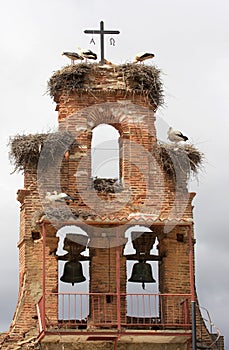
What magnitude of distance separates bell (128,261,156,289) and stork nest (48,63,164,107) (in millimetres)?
2984

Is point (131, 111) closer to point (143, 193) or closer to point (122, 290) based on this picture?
point (143, 193)

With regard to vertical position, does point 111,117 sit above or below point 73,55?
below

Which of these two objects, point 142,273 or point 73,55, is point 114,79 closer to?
point 73,55

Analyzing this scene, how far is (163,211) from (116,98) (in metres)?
2.33

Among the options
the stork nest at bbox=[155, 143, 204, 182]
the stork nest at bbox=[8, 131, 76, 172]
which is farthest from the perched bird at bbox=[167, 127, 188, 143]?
the stork nest at bbox=[8, 131, 76, 172]

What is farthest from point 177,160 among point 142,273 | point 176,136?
point 142,273

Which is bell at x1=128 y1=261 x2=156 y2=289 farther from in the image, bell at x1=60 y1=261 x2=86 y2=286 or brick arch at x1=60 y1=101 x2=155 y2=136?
brick arch at x1=60 y1=101 x2=155 y2=136

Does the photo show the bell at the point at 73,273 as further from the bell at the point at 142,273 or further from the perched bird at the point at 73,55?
the perched bird at the point at 73,55

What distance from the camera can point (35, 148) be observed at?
87.0 ft

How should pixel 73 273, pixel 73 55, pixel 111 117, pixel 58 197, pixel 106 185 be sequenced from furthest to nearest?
pixel 73 55 < pixel 111 117 < pixel 106 185 < pixel 73 273 < pixel 58 197

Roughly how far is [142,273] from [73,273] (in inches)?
50.1

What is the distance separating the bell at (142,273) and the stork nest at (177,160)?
165 centimetres

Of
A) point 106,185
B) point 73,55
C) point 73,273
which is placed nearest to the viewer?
point 73,273

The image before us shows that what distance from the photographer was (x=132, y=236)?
26906 mm
